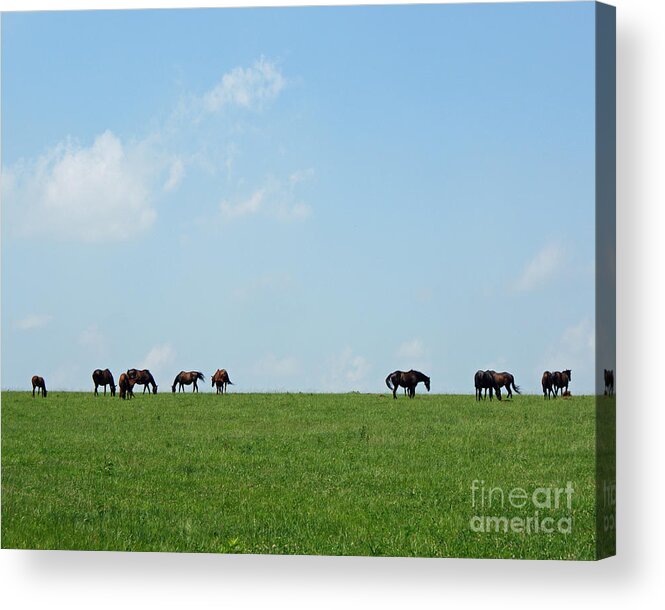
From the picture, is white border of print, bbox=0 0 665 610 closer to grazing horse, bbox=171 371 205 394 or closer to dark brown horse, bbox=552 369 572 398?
dark brown horse, bbox=552 369 572 398

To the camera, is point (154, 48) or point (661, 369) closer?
point (661, 369)

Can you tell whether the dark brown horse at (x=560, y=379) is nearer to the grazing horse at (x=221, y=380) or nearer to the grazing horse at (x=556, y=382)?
the grazing horse at (x=556, y=382)

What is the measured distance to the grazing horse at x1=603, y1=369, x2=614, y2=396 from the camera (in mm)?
18047

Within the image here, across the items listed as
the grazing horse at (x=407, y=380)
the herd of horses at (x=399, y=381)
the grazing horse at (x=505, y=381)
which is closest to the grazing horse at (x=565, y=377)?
the herd of horses at (x=399, y=381)

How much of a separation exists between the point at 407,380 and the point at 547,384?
1.85 metres

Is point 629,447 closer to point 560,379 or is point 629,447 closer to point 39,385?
point 560,379

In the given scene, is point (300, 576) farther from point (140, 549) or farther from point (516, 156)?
point (516, 156)

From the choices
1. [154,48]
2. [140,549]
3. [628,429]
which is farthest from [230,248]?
[628,429]

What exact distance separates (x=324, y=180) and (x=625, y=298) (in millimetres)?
4176

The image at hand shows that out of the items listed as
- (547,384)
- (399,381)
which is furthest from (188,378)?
(547,384)

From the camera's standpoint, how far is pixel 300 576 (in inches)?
738

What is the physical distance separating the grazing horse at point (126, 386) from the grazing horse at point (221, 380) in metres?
1.29

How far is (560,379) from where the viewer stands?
717 inches

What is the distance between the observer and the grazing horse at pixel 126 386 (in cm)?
2019
